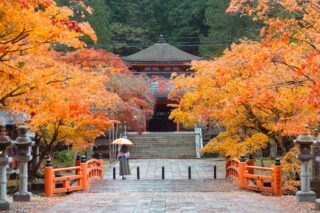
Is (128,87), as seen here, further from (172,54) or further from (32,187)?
(172,54)

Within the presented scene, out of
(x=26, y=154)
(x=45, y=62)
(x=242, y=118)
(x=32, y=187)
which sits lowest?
(x=32, y=187)

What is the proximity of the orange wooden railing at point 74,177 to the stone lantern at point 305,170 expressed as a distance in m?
6.87

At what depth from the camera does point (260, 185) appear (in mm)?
15047

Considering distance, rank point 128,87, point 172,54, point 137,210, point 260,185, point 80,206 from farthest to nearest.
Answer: point 172,54 < point 128,87 < point 260,185 < point 80,206 < point 137,210

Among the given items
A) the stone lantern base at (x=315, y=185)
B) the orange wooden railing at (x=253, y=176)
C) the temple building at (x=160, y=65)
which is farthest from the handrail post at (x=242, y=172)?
the temple building at (x=160, y=65)

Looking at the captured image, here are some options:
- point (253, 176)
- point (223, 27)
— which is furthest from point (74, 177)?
point (223, 27)

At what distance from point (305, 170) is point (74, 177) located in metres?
7.01

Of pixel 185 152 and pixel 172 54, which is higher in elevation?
pixel 172 54

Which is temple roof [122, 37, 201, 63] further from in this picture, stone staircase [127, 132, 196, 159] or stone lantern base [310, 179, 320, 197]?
stone lantern base [310, 179, 320, 197]

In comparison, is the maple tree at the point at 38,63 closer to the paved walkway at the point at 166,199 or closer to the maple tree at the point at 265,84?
the paved walkway at the point at 166,199

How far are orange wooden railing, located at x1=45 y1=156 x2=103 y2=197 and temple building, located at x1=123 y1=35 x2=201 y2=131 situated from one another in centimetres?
2512

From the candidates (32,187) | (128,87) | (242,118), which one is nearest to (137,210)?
(242,118)

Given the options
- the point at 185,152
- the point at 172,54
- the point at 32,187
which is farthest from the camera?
the point at 172,54

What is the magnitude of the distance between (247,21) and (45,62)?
118 ft
